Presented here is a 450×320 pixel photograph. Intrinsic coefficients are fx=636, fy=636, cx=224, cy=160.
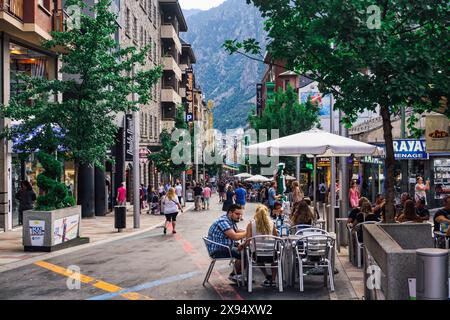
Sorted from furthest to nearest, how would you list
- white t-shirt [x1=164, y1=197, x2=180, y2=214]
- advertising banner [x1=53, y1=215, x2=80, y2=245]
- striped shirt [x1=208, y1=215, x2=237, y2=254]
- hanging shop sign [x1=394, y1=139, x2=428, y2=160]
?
white t-shirt [x1=164, y1=197, x2=180, y2=214] < hanging shop sign [x1=394, y1=139, x2=428, y2=160] < advertising banner [x1=53, y1=215, x2=80, y2=245] < striped shirt [x1=208, y1=215, x2=237, y2=254]

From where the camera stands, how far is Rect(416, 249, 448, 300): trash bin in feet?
19.2

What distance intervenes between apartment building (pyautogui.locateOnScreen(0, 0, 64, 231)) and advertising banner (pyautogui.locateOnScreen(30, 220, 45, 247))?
19.2 feet

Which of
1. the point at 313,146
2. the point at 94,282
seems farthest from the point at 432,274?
the point at 313,146

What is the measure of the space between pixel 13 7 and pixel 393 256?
1751 centimetres

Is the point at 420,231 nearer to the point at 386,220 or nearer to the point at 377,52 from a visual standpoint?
the point at 386,220

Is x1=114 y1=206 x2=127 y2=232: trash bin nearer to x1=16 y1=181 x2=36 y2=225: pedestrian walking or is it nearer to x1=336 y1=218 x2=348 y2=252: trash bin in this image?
x1=16 y1=181 x2=36 y2=225: pedestrian walking

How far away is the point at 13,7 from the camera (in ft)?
66.9

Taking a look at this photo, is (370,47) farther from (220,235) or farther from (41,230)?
(41,230)

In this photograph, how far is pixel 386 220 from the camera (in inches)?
418

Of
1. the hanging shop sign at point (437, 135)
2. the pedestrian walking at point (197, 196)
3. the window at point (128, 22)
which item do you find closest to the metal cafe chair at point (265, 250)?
the hanging shop sign at point (437, 135)

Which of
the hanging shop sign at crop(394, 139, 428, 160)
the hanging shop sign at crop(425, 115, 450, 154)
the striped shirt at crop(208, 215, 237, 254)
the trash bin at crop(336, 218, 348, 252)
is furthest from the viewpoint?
the hanging shop sign at crop(394, 139, 428, 160)

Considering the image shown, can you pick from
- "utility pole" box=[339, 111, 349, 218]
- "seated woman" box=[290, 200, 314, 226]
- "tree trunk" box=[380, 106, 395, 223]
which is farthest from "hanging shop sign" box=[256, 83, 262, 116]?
"tree trunk" box=[380, 106, 395, 223]

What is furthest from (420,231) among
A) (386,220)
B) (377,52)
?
(377,52)
